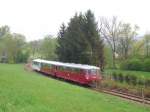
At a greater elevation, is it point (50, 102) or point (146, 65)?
point (146, 65)

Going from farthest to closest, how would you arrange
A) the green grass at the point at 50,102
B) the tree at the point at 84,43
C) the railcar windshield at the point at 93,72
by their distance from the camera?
the tree at the point at 84,43
the railcar windshield at the point at 93,72
the green grass at the point at 50,102

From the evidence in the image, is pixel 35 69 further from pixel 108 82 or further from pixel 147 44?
pixel 147 44

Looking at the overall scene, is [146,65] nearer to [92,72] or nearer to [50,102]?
[92,72]

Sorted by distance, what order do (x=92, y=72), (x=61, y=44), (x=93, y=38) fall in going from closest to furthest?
1. (x=92, y=72)
2. (x=93, y=38)
3. (x=61, y=44)

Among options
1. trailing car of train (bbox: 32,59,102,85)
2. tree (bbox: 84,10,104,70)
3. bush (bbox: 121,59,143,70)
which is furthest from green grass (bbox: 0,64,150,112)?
bush (bbox: 121,59,143,70)

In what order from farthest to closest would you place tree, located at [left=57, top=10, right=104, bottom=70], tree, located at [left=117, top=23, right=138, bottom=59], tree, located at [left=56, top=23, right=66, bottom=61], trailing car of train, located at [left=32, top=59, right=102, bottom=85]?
tree, located at [left=117, top=23, right=138, bottom=59], tree, located at [left=56, top=23, right=66, bottom=61], tree, located at [left=57, top=10, right=104, bottom=70], trailing car of train, located at [left=32, top=59, right=102, bottom=85]

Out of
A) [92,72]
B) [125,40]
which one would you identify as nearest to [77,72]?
[92,72]

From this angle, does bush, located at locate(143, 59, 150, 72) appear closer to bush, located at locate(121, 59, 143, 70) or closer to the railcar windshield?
bush, located at locate(121, 59, 143, 70)

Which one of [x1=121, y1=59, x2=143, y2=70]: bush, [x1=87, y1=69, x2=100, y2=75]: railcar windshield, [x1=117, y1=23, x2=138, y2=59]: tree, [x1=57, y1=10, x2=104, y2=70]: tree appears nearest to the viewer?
[x1=87, y1=69, x2=100, y2=75]: railcar windshield

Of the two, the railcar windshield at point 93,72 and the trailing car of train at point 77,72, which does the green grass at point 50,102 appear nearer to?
the trailing car of train at point 77,72

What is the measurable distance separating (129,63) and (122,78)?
30.7m

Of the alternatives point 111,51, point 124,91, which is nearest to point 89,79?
point 124,91

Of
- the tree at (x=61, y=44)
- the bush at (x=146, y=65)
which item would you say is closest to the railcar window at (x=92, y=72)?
the tree at (x=61, y=44)

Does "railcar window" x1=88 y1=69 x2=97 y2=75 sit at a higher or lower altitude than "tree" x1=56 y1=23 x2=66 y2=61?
lower
